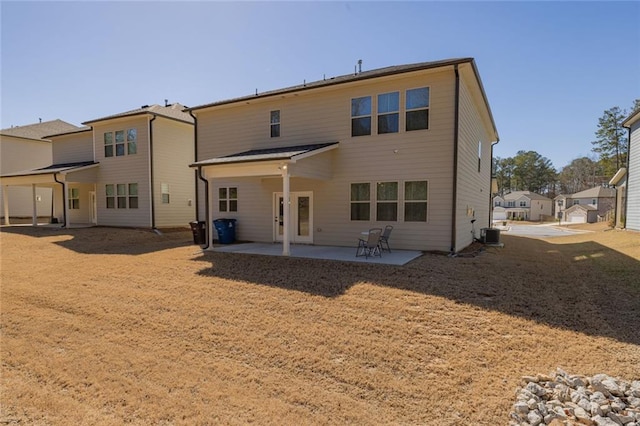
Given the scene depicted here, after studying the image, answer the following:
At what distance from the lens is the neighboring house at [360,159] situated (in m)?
10.2

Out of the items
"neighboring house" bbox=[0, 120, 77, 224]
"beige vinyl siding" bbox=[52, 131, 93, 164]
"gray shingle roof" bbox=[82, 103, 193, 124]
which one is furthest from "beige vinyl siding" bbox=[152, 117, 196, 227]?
"neighboring house" bbox=[0, 120, 77, 224]

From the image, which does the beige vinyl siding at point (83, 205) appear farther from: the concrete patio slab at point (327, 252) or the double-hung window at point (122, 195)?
the concrete patio slab at point (327, 252)

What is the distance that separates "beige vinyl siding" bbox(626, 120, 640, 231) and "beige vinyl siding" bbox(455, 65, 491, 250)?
8.37 m

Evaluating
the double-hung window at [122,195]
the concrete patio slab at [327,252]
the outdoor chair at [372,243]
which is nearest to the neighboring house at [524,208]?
the concrete patio slab at [327,252]

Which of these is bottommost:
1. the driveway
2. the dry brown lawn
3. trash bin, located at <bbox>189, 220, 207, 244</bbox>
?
the driveway

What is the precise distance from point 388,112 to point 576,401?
9.34 m

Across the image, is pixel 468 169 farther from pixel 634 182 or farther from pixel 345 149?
pixel 634 182

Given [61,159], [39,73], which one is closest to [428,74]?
[39,73]

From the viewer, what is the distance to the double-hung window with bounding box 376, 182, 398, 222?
11.0 m

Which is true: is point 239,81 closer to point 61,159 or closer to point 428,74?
point 428,74

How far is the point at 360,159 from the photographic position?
1148cm

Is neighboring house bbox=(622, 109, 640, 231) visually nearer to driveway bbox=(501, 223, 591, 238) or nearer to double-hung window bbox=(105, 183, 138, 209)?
driveway bbox=(501, 223, 591, 238)

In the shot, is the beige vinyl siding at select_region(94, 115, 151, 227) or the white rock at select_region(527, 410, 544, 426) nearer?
the white rock at select_region(527, 410, 544, 426)

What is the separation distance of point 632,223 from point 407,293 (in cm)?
1849
